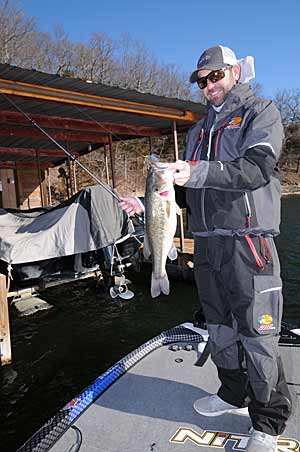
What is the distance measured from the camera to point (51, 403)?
4766 millimetres

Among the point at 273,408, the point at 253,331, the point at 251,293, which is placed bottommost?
the point at 273,408

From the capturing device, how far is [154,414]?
278 centimetres

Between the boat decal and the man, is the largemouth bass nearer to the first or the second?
the man

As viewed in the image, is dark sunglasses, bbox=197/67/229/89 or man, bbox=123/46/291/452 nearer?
man, bbox=123/46/291/452

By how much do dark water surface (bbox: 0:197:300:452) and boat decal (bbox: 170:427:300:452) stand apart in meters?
2.40

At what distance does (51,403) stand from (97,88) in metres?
5.06

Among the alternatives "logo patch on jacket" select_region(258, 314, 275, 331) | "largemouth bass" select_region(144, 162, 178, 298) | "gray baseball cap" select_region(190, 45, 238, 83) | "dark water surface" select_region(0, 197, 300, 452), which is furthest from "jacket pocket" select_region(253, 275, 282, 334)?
"dark water surface" select_region(0, 197, 300, 452)

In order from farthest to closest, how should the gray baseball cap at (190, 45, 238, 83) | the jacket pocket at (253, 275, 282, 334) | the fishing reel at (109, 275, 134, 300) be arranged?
1. the fishing reel at (109, 275, 134, 300)
2. the gray baseball cap at (190, 45, 238, 83)
3. the jacket pocket at (253, 275, 282, 334)

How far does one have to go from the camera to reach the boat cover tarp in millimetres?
6801

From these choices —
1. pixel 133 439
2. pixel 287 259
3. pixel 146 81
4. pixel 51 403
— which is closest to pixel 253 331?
pixel 133 439

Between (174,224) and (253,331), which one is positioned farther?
(174,224)

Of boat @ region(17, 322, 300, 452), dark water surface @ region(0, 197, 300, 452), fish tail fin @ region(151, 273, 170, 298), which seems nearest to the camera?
boat @ region(17, 322, 300, 452)

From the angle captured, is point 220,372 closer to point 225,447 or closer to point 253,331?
point 225,447

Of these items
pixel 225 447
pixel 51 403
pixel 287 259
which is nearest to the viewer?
pixel 225 447
